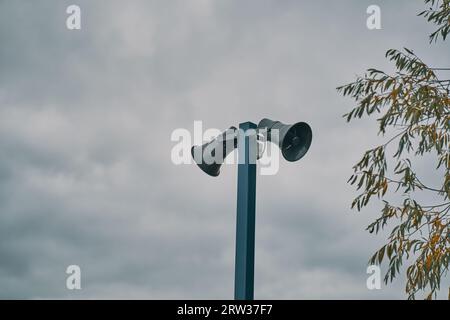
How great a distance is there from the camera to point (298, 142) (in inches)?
272

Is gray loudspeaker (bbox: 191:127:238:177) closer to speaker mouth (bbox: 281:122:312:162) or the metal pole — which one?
the metal pole

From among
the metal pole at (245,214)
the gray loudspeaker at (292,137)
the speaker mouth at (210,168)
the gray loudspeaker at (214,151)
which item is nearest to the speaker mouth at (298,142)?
the gray loudspeaker at (292,137)

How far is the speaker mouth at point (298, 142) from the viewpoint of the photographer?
6.85 m

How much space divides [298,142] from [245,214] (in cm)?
86

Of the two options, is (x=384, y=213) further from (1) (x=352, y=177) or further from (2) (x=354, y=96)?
(2) (x=354, y=96)

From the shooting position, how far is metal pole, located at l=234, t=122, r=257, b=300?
650 cm

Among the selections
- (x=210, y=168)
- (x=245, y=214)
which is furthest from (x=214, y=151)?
(x=245, y=214)

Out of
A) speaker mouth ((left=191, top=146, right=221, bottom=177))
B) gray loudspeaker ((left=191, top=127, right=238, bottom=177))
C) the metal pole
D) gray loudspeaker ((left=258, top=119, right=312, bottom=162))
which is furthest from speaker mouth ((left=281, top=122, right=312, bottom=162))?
speaker mouth ((left=191, top=146, right=221, bottom=177))

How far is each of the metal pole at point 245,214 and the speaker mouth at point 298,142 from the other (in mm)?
325

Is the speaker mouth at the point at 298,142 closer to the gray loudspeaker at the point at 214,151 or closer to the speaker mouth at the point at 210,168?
the gray loudspeaker at the point at 214,151

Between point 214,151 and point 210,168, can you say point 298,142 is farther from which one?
point 210,168
